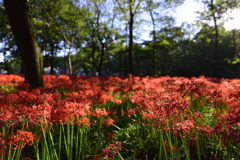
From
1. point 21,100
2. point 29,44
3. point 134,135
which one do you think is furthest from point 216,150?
point 29,44

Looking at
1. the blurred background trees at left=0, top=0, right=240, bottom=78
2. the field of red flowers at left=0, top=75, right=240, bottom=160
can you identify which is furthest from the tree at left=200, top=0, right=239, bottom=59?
the field of red flowers at left=0, top=75, right=240, bottom=160

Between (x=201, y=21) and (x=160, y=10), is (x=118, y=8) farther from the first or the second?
(x=201, y=21)

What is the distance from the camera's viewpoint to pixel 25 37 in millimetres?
5066

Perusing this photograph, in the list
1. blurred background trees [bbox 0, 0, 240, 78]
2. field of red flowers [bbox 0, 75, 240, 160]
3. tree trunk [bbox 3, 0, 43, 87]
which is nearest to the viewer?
field of red flowers [bbox 0, 75, 240, 160]

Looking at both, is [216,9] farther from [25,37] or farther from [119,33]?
[25,37]

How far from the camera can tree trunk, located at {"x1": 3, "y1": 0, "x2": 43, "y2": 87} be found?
489cm

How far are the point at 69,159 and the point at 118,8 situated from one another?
1997cm

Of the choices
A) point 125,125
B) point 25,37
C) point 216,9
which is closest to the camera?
point 125,125

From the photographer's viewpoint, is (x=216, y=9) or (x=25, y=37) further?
(x=216, y=9)

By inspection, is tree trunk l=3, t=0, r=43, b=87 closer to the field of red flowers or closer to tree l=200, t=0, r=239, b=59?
the field of red flowers

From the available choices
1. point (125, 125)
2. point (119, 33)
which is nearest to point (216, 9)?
point (119, 33)

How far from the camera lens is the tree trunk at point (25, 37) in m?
4.89

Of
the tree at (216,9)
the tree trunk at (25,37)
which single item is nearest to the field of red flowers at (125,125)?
the tree trunk at (25,37)

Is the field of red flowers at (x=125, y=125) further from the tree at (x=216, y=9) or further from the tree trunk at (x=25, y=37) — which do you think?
the tree at (x=216, y=9)
